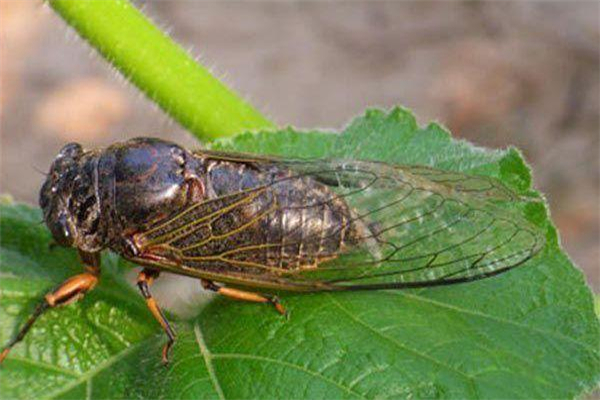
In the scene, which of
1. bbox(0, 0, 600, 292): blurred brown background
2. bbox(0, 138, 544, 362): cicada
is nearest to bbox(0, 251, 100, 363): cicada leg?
bbox(0, 138, 544, 362): cicada

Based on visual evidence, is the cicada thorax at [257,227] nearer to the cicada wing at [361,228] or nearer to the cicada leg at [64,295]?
the cicada wing at [361,228]

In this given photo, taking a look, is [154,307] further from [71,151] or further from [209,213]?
[71,151]

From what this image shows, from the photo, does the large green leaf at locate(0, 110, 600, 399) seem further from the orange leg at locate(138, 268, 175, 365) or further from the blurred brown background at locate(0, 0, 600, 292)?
the blurred brown background at locate(0, 0, 600, 292)

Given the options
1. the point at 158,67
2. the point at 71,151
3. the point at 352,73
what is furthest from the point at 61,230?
the point at 352,73

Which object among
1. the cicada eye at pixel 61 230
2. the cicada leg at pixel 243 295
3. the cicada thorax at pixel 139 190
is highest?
the cicada thorax at pixel 139 190

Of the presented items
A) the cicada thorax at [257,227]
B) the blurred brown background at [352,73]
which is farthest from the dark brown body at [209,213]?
the blurred brown background at [352,73]

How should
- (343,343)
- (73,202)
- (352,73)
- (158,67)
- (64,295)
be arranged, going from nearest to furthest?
(343,343) < (64,295) < (158,67) < (73,202) < (352,73)
